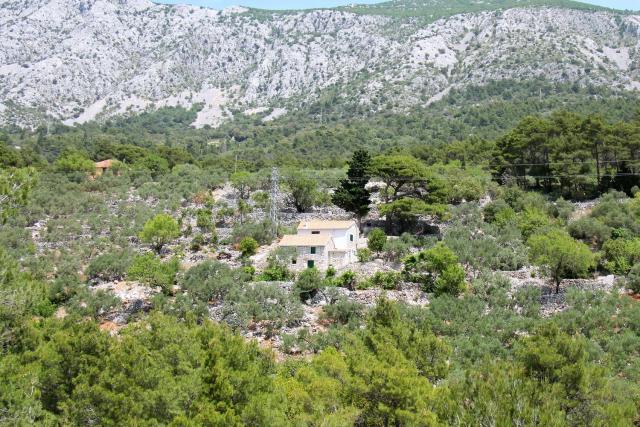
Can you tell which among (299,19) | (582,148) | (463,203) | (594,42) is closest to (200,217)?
(463,203)

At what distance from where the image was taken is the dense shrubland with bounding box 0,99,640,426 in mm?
14320

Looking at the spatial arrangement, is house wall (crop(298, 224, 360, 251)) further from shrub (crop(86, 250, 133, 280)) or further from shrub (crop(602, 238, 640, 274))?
shrub (crop(602, 238, 640, 274))

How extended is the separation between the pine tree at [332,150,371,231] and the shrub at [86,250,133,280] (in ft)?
52.2

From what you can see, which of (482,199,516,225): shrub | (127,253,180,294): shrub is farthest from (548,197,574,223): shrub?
(127,253,180,294): shrub

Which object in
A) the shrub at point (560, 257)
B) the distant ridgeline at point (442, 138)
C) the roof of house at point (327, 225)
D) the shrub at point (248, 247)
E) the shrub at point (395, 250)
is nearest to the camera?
the shrub at point (560, 257)

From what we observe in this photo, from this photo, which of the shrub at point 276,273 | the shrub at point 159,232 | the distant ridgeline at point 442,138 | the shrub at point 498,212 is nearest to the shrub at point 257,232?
the shrub at point 159,232

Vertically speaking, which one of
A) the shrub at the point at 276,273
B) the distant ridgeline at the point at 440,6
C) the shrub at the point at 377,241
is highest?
the distant ridgeline at the point at 440,6

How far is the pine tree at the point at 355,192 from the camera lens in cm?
4478

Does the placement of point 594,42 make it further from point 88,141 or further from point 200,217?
point 200,217

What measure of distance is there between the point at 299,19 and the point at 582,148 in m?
137

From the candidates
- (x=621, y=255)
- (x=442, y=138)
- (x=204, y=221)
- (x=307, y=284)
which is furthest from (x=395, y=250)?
(x=442, y=138)

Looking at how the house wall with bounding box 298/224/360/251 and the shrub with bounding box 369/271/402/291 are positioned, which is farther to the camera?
the house wall with bounding box 298/224/360/251

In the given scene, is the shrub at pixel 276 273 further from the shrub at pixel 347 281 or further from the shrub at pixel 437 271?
the shrub at pixel 437 271

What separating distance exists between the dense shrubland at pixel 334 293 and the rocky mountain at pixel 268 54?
2634 inches
